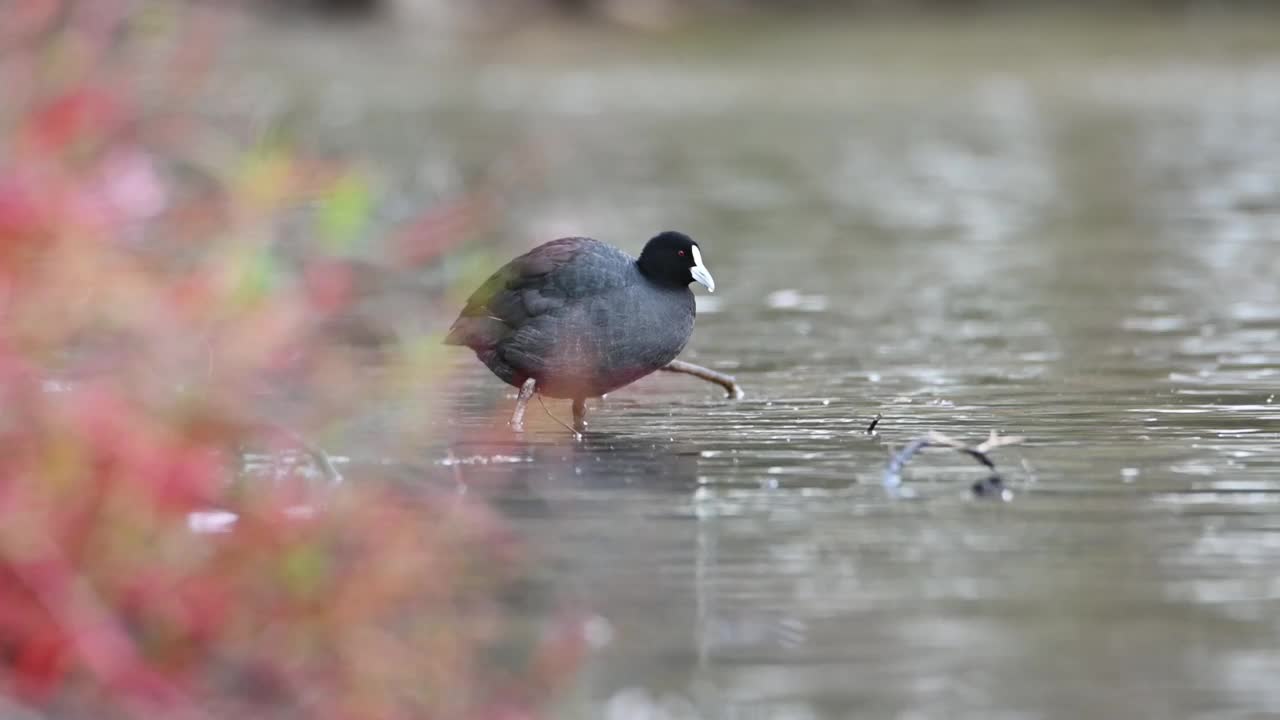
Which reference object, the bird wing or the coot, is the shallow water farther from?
the bird wing

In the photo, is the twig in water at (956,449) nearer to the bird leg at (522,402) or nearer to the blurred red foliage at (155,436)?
the bird leg at (522,402)

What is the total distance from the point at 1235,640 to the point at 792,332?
23.0ft

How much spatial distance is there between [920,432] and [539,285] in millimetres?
1795

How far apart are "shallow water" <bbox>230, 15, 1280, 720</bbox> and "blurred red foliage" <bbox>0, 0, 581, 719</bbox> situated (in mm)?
653

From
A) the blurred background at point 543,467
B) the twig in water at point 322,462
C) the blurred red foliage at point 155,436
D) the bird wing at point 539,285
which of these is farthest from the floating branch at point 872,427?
the blurred red foliage at point 155,436

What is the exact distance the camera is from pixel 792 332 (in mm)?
13336

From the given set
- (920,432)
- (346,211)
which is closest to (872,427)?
(920,432)

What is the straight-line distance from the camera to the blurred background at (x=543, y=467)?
4926 mm

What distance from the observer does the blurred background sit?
493 cm

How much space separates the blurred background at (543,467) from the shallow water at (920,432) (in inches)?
1.1

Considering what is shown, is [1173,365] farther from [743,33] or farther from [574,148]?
[743,33]

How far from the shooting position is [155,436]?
4988mm

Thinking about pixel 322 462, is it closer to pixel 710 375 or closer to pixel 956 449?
pixel 956 449

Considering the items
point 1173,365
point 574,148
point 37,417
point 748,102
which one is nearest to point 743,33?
point 748,102
